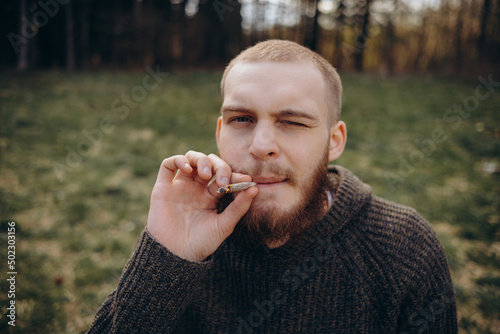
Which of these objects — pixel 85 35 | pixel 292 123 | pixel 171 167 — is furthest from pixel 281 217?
pixel 85 35

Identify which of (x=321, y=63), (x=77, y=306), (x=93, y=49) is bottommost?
(x=77, y=306)

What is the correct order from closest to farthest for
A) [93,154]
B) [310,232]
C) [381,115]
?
[310,232] < [93,154] < [381,115]

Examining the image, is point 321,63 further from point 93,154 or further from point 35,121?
point 35,121

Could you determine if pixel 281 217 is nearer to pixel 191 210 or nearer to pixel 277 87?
pixel 191 210

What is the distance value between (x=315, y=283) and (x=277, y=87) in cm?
110

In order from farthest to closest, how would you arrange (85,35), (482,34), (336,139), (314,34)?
1. (314,34)
2. (85,35)
3. (482,34)
4. (336,139)

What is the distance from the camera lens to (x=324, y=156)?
71.2 inches

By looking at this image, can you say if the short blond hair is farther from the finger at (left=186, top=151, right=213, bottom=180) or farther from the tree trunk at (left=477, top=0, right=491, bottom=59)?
the tree trunk at (left=477, top=0, right=491, bottom=59)

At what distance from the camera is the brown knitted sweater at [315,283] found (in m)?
1.57

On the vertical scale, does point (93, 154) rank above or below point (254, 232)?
below

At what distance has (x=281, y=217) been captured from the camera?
5.32ft

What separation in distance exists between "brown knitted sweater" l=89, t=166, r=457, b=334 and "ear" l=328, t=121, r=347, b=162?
22 centimetres

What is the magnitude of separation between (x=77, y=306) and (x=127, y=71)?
14300 mm

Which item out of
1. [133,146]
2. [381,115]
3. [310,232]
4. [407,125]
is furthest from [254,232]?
[381,115]
